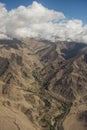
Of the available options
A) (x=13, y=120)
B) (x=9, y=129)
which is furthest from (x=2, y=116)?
(x=9, y=129)

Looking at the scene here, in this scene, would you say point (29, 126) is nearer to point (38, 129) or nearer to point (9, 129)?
point (38, 129)

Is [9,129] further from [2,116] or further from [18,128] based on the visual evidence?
[2,116]

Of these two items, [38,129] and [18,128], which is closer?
[18,128]

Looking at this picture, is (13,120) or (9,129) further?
(13,120)

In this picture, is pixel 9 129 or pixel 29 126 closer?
pixel 9 129

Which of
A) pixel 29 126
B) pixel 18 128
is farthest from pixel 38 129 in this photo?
pixel 18 128

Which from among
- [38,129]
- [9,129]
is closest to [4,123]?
[9,129]
